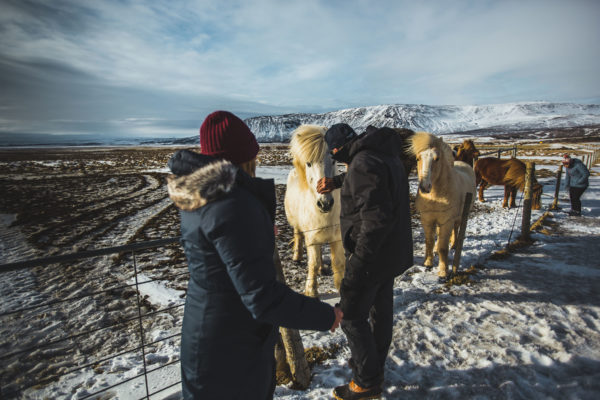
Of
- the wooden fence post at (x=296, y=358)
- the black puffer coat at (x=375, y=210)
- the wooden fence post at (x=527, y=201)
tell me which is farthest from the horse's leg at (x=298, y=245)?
the wooden fence post at (x=527, y=201)

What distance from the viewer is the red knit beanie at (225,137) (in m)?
1.28

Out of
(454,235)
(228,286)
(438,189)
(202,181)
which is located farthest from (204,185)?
(454,235)

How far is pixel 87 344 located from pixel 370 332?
10.6 ft

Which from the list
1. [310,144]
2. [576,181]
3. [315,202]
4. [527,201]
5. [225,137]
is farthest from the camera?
[576,181]

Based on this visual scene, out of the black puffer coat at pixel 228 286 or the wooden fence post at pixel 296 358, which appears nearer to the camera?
the black puffer coat at pixel 228 286

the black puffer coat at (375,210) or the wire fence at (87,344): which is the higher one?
the black puffer coat at (375,210)

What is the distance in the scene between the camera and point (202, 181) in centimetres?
109

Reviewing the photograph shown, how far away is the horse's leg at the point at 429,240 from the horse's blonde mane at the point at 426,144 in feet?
3.59

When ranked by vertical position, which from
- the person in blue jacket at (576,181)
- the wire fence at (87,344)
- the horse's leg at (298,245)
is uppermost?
the person in blue jacket at (576,181)

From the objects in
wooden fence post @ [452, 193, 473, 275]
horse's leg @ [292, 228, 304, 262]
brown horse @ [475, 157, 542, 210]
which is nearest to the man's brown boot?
wooden fence post @ [452, 193, 473, 275]

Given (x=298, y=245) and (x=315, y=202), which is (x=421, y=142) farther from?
(x=298, y=245)

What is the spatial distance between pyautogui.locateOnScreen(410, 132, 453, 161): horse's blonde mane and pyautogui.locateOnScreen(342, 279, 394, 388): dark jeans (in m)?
2.63

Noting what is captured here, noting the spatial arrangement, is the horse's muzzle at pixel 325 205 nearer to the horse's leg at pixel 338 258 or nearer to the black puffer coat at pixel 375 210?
the horse's leg at pixel 338 258

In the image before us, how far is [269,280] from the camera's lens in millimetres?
1129
